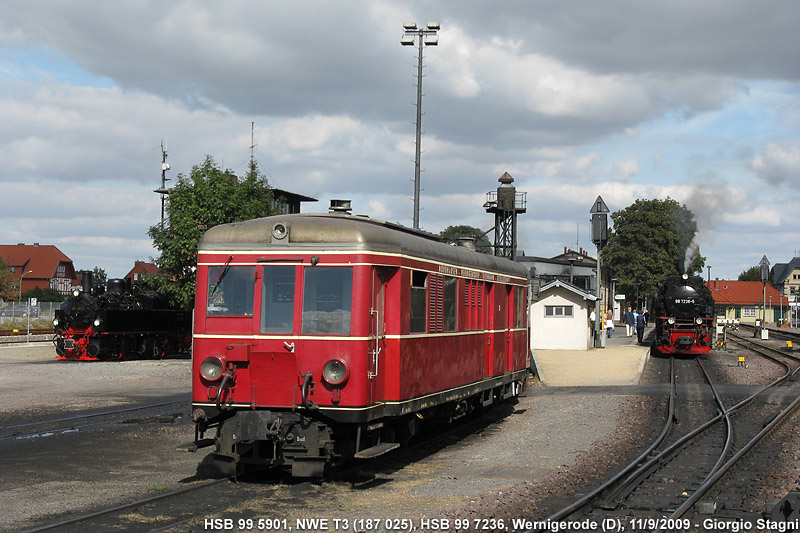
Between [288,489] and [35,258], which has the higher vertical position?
[35,258]

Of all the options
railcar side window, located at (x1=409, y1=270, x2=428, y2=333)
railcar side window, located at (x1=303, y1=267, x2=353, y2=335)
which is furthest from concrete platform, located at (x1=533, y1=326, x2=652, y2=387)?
railcar side window, located at (x1=303, y1=267, x2=353, y2=335)

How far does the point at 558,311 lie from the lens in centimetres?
3672

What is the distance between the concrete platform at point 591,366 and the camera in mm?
23031

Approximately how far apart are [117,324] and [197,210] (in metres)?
7.08

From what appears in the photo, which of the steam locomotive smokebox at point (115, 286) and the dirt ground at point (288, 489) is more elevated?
the steam locomotive smokebox at point (115, 286)

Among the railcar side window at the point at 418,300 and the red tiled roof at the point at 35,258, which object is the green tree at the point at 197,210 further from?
the red tiled roof at the point at 35,258

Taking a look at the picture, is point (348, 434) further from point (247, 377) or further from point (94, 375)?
point (94, 375)

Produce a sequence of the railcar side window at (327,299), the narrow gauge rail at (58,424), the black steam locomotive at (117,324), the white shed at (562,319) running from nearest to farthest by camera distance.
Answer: the railcar side window at (327,299) < the narrow gauge rail at (58,424) < the black steam locomotive at (117,324) < the white shed at (562,319)

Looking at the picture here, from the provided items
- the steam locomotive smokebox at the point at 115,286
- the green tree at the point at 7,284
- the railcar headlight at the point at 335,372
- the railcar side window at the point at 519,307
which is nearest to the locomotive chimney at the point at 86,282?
the steam locomotive smokebox at the point at 115,286

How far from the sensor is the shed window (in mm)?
36500

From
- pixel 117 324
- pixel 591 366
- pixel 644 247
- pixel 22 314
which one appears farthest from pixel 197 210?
pixel 644 247

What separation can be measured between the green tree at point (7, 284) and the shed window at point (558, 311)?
58119 mm

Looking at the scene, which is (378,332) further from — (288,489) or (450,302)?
(450,302)

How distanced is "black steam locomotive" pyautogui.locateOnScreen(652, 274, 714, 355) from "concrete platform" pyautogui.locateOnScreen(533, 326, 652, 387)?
1.16 meters
